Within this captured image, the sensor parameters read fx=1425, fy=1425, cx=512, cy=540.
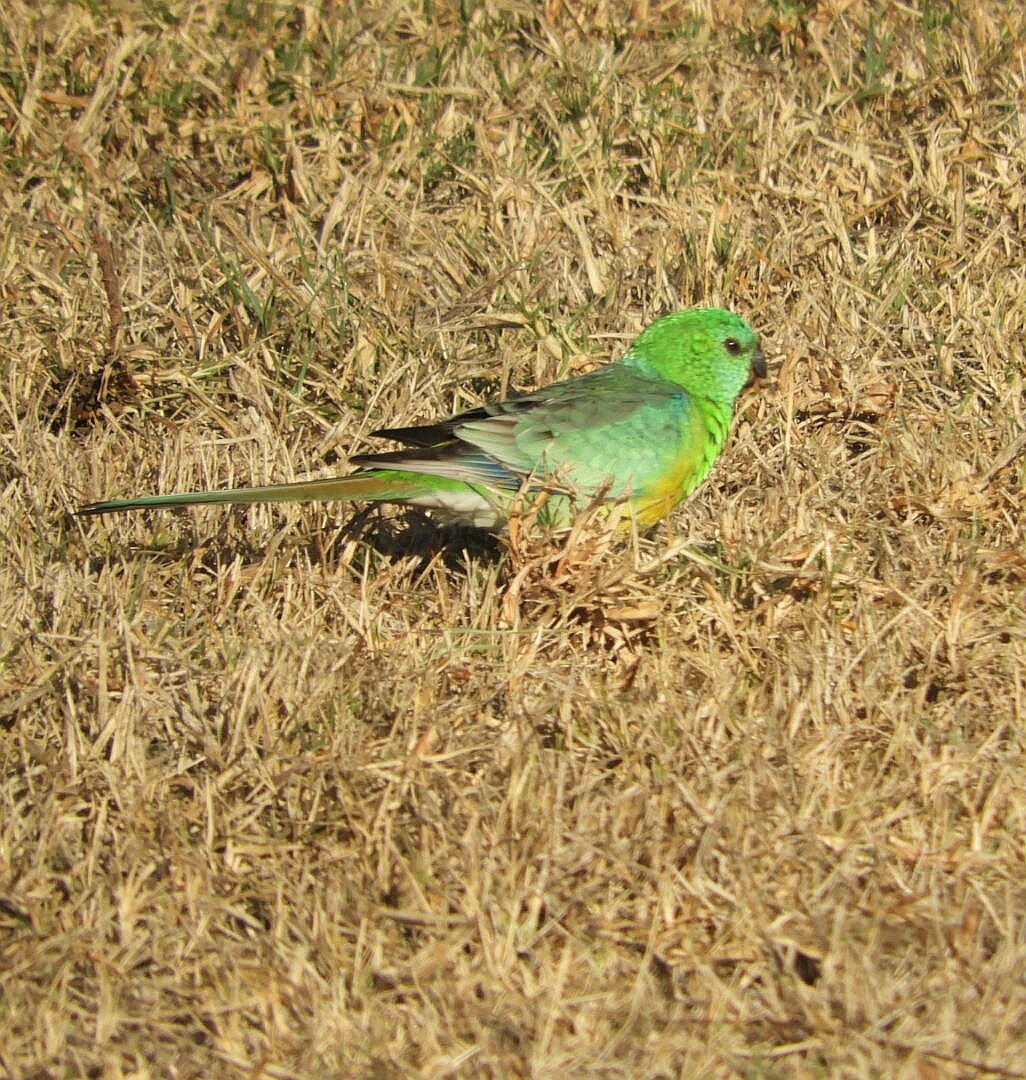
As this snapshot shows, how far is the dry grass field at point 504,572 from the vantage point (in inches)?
111

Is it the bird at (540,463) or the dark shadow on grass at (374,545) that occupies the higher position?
the bird at (540,463)

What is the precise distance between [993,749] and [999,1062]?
2.91 ft

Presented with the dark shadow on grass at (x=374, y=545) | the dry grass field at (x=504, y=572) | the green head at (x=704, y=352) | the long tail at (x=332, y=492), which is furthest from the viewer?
the green head at (x=704, y=352)

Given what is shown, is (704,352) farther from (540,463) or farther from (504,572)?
(504,572)

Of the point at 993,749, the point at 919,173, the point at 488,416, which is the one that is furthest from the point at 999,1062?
the point at 919,173

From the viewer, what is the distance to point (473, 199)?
532 cm

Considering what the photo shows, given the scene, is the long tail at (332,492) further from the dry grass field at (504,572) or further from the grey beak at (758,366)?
the grey beak at (758,366)

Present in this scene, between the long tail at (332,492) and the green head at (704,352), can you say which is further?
the green head at (704,352)

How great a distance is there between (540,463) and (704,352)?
2.43 feet

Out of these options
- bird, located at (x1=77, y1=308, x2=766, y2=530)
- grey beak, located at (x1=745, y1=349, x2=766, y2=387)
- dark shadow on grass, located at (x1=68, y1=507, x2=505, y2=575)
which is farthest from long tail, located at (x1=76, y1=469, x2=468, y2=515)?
grey beak, located at (x1=745, y1=349, x2=766, y2=387)

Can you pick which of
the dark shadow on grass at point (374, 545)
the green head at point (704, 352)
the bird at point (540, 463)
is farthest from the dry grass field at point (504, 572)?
the green head at point (704, 352)

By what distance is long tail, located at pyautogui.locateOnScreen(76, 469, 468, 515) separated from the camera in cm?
385

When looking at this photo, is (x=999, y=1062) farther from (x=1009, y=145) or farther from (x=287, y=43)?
(x=287, y=43)

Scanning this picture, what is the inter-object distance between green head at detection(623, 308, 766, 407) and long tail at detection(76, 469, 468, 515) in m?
0.80
